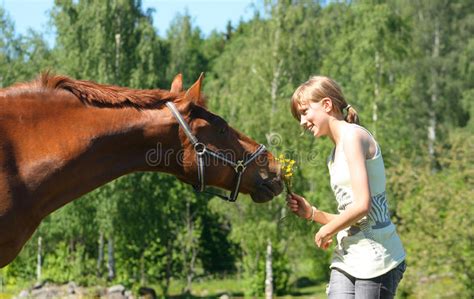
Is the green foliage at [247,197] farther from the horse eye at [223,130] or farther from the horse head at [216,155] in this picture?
the horse eye at [223,130]

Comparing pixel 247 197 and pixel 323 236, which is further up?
pixel 247 197

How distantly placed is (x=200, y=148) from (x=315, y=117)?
2.90 ft

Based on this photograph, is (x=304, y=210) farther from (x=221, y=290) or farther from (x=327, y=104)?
(x=221, y=290)

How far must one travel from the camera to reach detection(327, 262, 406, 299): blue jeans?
146 inches

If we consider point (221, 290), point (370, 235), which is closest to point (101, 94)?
point (370, 235)

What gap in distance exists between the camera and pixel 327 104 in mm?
3965

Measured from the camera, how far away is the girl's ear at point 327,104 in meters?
3.96

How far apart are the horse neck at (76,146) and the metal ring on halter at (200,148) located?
0.14 metres

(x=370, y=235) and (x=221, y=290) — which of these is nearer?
(x=370, y=235)

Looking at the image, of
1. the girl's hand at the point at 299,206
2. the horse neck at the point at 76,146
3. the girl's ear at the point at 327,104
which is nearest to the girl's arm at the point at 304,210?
the girl's hand at the point at 299,206

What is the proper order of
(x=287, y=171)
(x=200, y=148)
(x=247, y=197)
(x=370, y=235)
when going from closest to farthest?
(x=370, y=235)
(x=200, y=148)
(x=287, y=171)
(x=247, y=197)

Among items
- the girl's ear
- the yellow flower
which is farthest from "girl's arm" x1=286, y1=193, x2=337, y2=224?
the girl's ear

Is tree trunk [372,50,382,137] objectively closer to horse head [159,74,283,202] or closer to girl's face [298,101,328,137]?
horse head [159,74,283,202]

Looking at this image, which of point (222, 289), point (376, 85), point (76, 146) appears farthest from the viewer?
point (222, 289)
